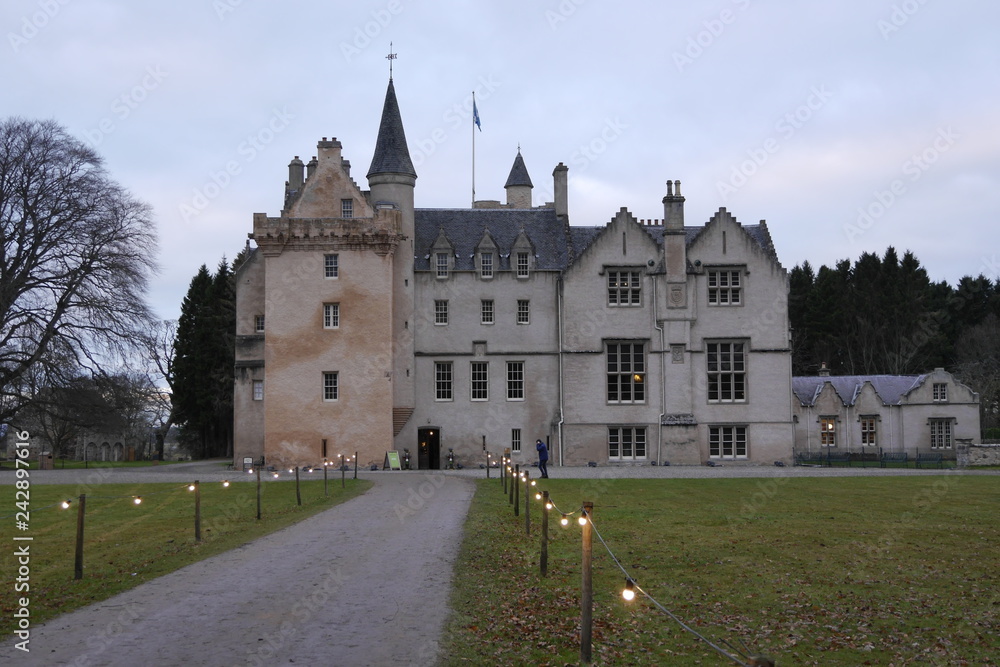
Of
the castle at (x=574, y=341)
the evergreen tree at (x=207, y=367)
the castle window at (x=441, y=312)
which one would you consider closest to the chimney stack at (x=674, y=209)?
the castle at (x=574, y=341)

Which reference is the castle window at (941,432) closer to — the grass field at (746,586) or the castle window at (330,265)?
the grass field at (746,586)

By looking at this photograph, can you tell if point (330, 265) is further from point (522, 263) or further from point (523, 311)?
point (523, 311)

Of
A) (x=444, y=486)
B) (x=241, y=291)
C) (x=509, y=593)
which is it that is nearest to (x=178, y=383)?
(x=241, y=291)

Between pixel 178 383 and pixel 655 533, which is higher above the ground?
pixel 178 383

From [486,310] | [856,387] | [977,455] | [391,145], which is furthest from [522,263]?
[977,455]

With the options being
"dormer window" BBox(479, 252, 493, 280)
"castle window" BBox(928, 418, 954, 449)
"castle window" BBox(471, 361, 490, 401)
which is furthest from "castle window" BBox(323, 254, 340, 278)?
"castle window" BBox(928, 418, 954, 449)

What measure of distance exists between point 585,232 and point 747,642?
146ft

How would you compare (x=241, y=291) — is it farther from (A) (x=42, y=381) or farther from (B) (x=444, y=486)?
(B) (x=444, y=486)

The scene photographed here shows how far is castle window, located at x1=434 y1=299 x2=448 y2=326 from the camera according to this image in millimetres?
51781

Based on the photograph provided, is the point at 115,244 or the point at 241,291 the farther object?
the point at 241,291

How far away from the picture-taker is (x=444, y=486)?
35.3 meters

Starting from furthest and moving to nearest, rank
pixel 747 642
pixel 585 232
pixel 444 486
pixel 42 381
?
pixel 585 232 → pixel 42 381 → pixel 444 486 → pixel 747 642

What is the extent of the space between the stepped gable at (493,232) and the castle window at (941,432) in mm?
27640

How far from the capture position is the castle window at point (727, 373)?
51656 mm
